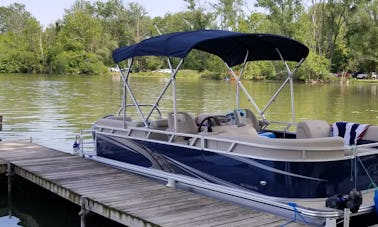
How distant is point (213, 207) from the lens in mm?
6141

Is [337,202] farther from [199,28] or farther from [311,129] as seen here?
[199,28]

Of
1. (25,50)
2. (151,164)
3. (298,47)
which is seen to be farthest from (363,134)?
(25,50)

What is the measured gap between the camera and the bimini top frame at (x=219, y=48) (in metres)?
7.09

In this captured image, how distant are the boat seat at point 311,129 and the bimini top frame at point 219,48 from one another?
1.29m

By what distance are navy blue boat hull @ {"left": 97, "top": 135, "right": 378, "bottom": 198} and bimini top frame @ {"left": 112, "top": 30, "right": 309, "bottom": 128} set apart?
31.7 inches

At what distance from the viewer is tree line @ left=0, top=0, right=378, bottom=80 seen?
198 ft

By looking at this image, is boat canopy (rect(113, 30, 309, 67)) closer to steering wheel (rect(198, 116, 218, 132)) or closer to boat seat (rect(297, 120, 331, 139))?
steering wheel (rect(198, 116, 218, 132))

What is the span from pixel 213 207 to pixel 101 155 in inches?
142

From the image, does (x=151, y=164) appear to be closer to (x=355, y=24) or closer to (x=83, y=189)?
(x=83, y=189)

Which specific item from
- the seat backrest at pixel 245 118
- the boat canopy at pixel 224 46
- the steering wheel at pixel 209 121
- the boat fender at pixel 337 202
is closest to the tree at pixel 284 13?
the boat canopy at pixel 224 46

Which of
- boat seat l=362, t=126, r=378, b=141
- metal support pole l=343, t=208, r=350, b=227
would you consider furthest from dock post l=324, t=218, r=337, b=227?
boat seat l=362, t=126, r=378, b=141

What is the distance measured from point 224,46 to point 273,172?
11.0ft

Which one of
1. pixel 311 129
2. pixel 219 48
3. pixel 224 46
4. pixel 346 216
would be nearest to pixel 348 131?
pixel 311 129

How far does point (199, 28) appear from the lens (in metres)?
72.4
